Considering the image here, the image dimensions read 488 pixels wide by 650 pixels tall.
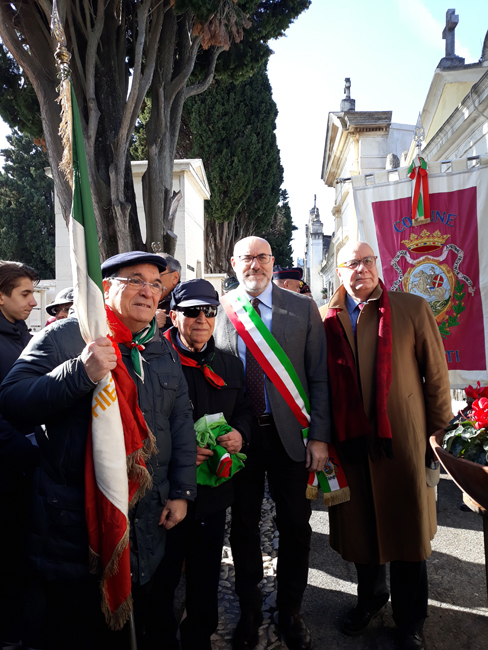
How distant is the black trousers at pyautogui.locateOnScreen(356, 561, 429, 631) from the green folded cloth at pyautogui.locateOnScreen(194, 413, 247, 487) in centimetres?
108

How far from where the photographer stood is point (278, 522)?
2688 millimetres

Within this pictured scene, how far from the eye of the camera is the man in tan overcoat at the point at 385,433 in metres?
2.52

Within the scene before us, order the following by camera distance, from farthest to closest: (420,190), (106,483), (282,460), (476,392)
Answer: (420,190), (282,460), (476,392), (106,483)

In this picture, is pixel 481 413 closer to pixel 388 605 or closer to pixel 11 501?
pixel 388 605

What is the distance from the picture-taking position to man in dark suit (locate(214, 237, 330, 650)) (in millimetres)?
2625

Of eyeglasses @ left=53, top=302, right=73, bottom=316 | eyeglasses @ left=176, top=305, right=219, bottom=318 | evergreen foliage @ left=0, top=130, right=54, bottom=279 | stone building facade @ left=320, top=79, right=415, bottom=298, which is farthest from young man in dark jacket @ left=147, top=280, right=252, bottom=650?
evergreen foliage @ left=0, top=130, right=54, bottom=279

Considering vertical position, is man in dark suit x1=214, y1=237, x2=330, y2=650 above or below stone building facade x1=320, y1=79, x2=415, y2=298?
below

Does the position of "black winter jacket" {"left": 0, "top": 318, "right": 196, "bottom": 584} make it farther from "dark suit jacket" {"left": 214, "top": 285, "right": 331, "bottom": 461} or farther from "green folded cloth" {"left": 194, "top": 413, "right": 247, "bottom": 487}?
"dark suit jacket" {"left": 214, "top": 285, "right": 331, "bottom": 461}

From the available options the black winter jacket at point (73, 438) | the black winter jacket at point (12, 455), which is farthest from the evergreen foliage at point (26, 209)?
the black winter jacket at point (73, 438)

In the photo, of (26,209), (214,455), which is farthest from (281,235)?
(214,455)

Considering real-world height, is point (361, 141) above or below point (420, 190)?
above

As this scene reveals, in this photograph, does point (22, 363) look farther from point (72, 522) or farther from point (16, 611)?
point (16, 611)

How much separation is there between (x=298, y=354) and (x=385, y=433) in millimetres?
650

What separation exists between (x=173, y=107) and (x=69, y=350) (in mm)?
6125
